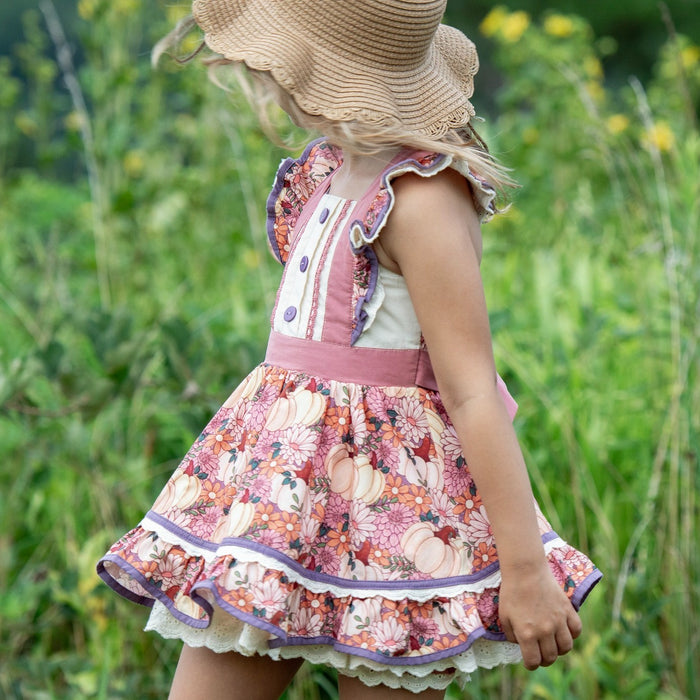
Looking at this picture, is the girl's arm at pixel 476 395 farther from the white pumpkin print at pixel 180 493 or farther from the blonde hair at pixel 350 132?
the white pumpkin print at pixel 180 493

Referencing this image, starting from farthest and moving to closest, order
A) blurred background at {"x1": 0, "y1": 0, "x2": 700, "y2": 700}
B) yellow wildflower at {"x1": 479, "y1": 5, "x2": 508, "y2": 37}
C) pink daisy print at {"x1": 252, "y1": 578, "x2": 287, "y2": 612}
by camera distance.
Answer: yellow wildflower at {"x1": 479, "y1": 5, "x2": 508, "y2": 37}
blurred background at {"x1": 0, "y1": 0, "x2": 700, "y2": 700}
pink daisy print at {"x1": 252, "y1": 578, "x2": 287, "y2": 612}

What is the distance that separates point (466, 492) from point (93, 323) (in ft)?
3.66

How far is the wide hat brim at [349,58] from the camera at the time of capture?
4.05ft

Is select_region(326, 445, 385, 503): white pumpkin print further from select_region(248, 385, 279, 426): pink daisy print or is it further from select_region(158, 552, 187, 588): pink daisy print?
select_region(158, 552, 187, 588): pink daisy print

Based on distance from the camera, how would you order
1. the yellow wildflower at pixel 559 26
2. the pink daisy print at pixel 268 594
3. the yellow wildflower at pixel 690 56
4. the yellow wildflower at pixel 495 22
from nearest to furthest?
the pink daisy print at pixel 268 594 < the yellow wildflower at pixel 690 56 < the yellow wildflower at pixel 559 26 < the yellow wildflower at pixel 495 22

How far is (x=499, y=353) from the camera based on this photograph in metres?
2.41

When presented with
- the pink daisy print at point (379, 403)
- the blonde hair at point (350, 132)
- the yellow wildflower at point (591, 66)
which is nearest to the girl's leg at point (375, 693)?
the pink daisy print at point (379, 403)

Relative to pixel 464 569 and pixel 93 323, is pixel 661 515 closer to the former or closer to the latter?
pixel 464 569

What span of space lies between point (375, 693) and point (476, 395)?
0.39 m

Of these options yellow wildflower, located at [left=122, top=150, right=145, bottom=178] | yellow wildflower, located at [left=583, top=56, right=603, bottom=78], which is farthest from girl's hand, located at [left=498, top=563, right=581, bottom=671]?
yellow wildflower, located at [left=583, top=56, right=603, bottom=78]

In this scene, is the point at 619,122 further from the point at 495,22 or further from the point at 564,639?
the point at 564,639

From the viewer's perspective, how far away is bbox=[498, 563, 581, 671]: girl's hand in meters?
1.21

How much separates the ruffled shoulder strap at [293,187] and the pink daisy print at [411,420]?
320mm

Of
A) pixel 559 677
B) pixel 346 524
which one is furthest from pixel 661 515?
pixel 346 524
